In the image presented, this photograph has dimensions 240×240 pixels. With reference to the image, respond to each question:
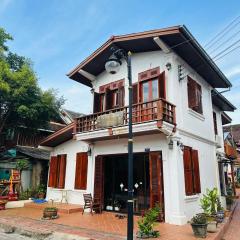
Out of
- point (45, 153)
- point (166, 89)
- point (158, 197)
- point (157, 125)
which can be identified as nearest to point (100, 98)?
point (166, 89)

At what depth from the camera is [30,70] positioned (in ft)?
53.2

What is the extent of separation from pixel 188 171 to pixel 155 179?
1423 millimetres

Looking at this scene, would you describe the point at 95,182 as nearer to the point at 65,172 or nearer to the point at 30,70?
the point at 65,172

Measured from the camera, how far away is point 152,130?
903 cm

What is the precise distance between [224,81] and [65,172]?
31.7ft

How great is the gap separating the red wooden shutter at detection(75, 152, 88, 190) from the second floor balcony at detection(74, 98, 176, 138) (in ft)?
6.07

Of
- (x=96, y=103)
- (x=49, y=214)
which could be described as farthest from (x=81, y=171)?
(x=96, y=103)

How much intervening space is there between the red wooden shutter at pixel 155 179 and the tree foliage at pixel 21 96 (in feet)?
28.7

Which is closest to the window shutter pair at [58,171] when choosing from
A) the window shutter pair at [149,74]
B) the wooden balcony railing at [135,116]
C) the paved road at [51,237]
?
the wooden balcony railing at [135,116]

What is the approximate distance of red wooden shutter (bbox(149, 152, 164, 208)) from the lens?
922 cm

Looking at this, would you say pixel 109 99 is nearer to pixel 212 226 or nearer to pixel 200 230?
pixel 212 226

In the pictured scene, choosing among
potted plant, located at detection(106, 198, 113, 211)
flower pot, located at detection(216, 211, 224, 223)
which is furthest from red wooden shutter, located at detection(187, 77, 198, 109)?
potted plant, located at detection(106, 198, 113, 211)

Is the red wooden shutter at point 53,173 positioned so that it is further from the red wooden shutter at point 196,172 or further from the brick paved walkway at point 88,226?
the red wooden shutter at point 196,172

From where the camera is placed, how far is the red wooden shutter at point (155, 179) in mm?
9221
